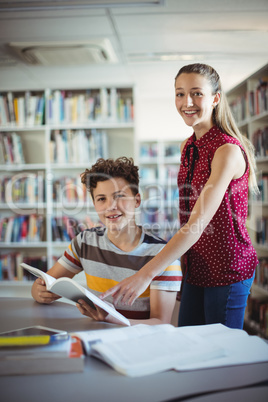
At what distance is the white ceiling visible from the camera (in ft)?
8.59

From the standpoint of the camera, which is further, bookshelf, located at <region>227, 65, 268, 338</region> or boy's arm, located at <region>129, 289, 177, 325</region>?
bookshelf, located at <region>227, 65, 268, 338</region>

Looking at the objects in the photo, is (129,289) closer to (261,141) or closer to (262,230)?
(262,230)

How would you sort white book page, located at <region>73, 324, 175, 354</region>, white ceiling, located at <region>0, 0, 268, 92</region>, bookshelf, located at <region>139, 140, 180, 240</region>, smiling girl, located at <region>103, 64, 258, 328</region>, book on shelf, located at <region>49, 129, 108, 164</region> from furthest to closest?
bookshelf, located at <region>139, 140, 180, 240</region> → book on shelf, located at <region>49, 129, 108, 164</region> → white ceiling, located at <region>0, 0, 268, 92</region> → smiling girl, located at <region>103, 64, 258, 328</region> → white book page, located at <region>73, 324, 175, 354</region>

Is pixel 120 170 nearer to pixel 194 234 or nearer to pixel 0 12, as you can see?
pixel 194 234

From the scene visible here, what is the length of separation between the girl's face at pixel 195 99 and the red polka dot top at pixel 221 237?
61 mm

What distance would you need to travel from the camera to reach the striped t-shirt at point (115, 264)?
1.23m

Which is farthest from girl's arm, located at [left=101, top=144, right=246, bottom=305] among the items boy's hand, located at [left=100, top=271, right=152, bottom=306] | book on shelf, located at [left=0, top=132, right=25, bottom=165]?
book on shelf, located at [left=0, top=132, right=25, bottom=165]

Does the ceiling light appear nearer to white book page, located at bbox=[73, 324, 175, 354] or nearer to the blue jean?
the blue jean

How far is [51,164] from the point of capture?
12.5ft

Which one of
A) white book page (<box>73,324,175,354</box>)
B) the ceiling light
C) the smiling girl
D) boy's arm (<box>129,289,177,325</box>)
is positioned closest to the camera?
white book page (<box>73,324,175,354</box>)

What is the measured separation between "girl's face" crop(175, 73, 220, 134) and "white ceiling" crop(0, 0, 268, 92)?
4.46 ft

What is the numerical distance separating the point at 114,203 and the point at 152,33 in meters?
2.11

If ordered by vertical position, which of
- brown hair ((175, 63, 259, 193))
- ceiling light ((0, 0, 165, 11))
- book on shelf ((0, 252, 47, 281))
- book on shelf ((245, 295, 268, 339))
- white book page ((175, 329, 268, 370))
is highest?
ceiling light ((0, 0, 165, 11))

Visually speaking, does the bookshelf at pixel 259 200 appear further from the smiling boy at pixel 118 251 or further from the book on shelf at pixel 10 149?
the book on shelf at pixel 10 149
